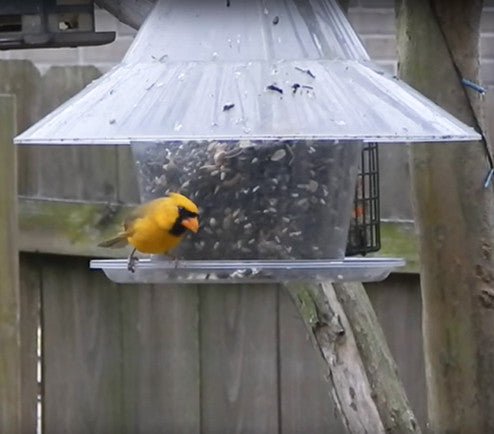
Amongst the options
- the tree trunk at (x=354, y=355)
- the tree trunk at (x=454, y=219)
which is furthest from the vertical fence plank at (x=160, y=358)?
the tree trunk at (x=454, y=219)

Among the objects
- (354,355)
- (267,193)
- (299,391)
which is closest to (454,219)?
(354,355)

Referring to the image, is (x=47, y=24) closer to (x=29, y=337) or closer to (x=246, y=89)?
(x=246, y=89)

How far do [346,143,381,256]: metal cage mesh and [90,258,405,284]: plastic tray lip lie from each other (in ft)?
1.79

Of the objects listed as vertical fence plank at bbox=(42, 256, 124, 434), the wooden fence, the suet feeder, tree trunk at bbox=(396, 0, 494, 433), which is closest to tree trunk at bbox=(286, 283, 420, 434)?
tree trunk at bbox=(396, 0, 494, 433)

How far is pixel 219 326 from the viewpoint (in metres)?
4.38

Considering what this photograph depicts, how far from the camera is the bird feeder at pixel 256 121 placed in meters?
1.95

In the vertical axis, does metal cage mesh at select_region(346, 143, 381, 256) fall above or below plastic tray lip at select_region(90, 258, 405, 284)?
above

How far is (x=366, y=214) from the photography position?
3318mm

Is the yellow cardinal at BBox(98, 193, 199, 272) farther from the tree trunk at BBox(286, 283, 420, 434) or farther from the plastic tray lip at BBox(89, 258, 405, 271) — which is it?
the tree trunk at BBox(286, 283, 420, 434)

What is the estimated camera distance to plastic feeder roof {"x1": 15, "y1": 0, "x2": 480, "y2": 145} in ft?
6.32

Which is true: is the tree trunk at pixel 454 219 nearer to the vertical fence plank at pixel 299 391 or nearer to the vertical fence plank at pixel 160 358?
the vertical fence plank at pixel 299 391

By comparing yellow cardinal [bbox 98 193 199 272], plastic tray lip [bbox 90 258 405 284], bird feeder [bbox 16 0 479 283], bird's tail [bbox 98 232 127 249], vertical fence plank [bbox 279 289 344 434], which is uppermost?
bird feeder [bbox 16 0 479 283]

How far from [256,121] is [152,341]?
8.43 feet

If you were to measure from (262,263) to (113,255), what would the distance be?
6.02ft
